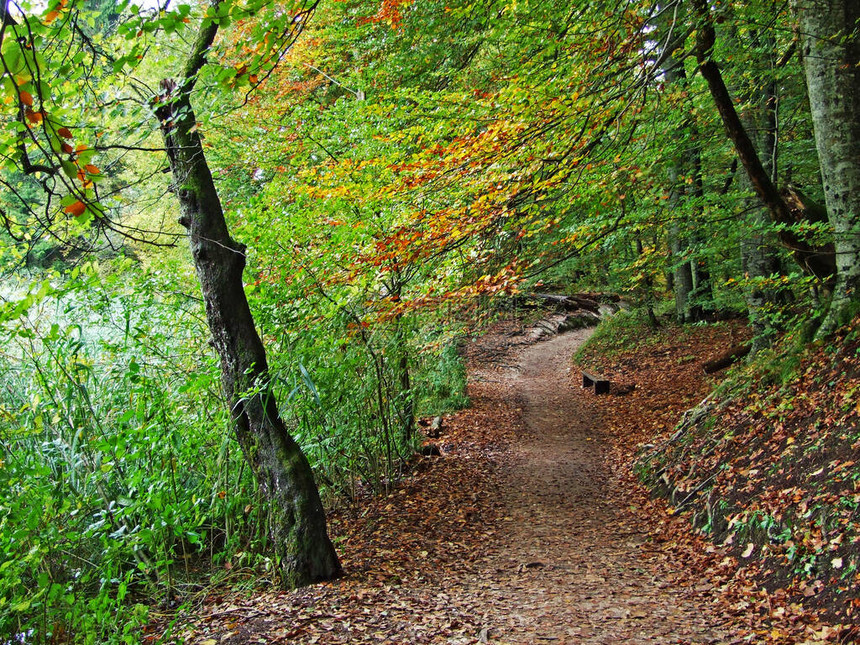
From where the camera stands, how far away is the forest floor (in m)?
3.74

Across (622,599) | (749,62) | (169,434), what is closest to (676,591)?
(622,599)

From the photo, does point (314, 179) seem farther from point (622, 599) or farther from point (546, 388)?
point (546, 388)

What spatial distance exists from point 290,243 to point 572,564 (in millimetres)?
3951

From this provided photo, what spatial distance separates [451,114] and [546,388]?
8793 millimetres

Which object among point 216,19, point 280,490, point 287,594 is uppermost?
point 216,19

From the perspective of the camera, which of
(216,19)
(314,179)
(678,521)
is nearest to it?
(216,19)

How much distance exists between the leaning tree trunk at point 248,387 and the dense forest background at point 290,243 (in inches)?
0.8

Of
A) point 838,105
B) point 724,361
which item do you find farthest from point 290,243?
point 724,361

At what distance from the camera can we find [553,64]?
21.9 ft

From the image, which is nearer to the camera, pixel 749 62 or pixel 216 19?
pixel 216 19

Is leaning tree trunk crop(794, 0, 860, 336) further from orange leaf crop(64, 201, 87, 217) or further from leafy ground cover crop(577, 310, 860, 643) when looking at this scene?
orange leaf crop(64, 201, 87, 217)

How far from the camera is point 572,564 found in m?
5.14

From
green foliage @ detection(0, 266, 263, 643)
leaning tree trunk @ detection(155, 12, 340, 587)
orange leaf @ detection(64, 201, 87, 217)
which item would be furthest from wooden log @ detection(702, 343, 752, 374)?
orange leaf @ detection(64, 201, 87, 217)

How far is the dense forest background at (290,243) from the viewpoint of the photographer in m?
3.18
